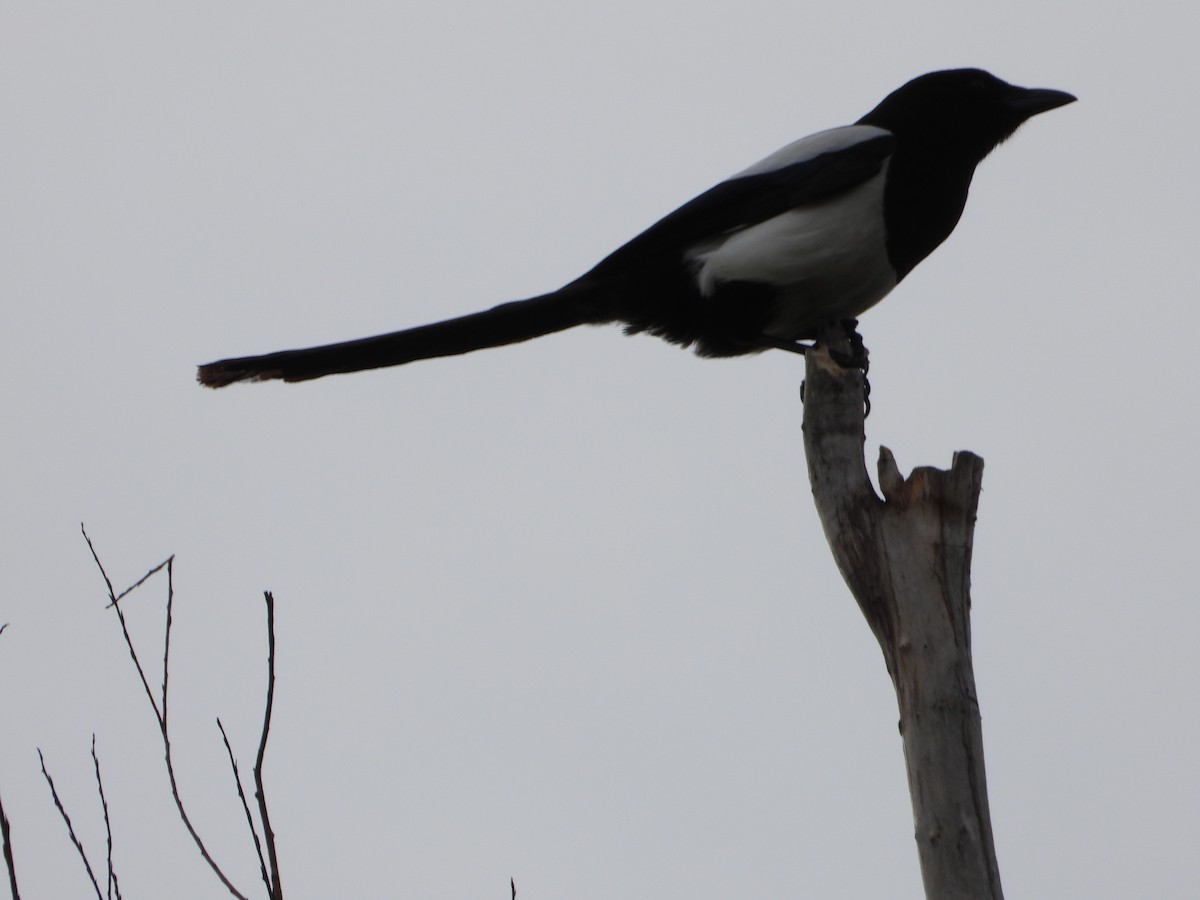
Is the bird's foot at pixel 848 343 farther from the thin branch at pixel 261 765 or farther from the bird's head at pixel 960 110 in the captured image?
the thin branch at pixel 261 765

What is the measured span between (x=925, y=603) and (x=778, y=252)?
1736 millimetres

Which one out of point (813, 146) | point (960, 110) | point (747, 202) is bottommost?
point (747, 202)

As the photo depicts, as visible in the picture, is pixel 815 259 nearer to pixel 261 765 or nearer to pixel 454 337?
pixel 454 337

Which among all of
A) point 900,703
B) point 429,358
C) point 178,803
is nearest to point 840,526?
point 900,703

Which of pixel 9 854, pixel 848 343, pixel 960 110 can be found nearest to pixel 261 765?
pixel 9 854

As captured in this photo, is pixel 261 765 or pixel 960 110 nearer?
pixel 261 765

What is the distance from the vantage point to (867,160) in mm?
4117

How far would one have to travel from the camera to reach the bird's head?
428 cm

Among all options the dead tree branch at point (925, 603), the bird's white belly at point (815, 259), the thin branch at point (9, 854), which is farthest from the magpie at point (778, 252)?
the thin branch at point (9, 854)

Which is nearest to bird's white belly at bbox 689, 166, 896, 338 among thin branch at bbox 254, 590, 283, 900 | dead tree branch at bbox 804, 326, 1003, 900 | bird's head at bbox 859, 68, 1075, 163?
bird's head at bbox 859, 68, 1075, 163

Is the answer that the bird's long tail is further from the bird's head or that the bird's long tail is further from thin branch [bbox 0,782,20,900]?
thin branch [bbox 0,782,20,900]

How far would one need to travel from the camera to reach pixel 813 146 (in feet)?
13.9

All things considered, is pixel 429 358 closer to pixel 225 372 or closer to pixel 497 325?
pixel 497 325

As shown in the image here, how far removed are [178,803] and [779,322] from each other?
2.70 meters
